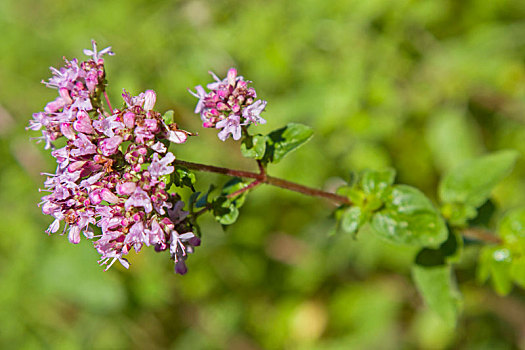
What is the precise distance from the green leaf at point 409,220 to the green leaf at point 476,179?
426 millimetres

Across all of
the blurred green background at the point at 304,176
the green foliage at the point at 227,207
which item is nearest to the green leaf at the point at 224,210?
the green foliage at the point at 227,207

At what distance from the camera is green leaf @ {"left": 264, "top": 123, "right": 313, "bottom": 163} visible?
194 centimetres

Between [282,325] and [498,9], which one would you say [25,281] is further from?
[498,9]

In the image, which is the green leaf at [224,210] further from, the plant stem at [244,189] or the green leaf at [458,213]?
the green leaf at [458,213]

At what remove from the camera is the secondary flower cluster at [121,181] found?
1.65 m

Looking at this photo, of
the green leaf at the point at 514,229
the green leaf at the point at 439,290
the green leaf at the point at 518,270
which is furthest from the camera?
the green leaf at the point at 514,229

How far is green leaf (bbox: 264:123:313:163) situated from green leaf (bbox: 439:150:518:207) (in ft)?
3.18

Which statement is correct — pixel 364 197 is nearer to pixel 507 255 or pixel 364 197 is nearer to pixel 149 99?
pixel 507 255

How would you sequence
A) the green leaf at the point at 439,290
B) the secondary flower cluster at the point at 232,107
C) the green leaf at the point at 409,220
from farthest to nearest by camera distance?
the green leaf at the point at 439,290 < the green leaf at the point at 409,220 < the secondary flower cluster at the point at 232,107

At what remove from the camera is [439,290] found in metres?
2.35

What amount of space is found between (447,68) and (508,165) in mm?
1541

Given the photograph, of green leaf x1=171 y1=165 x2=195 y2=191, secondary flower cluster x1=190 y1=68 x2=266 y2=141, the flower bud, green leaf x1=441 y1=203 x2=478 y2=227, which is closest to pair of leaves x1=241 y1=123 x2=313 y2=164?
secondary flower cluster x1=190 y1=68 x2=266 y2=141

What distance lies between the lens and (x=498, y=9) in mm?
4105

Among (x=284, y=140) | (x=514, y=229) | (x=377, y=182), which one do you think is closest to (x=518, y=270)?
(x=514, y=229)
